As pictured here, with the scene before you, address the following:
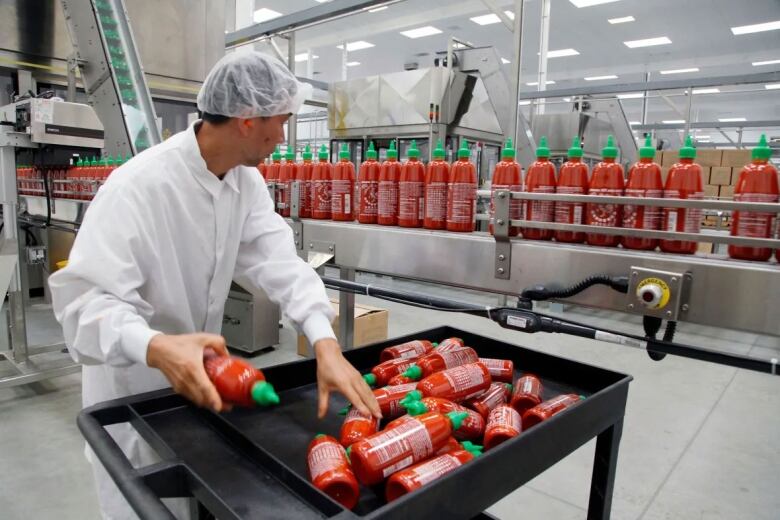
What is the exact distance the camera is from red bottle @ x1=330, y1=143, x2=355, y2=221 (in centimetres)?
182

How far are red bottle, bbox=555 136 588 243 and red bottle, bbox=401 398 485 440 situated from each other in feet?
1.74

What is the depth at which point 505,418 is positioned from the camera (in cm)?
→ 108

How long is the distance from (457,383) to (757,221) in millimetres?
726

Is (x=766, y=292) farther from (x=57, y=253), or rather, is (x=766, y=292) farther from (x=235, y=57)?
(x=57, y=253)

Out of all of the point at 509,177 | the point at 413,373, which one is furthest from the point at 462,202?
the point at 413,373

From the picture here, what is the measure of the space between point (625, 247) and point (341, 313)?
1.24 meters

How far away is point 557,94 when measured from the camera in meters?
6.19

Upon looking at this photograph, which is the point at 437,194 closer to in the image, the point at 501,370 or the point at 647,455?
the point at 501,370

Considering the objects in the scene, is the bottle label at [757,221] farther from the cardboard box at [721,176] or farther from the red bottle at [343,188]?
the cardboard box at [721,176]

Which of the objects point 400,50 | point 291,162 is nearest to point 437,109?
point 291,162

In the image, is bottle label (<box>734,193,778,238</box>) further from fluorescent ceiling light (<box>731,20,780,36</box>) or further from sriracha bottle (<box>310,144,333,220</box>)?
fluorescent ceiling light (<box>731,20,780,36</box>)

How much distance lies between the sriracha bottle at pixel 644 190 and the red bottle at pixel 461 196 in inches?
16.8

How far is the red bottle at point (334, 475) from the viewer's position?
0.84 meters

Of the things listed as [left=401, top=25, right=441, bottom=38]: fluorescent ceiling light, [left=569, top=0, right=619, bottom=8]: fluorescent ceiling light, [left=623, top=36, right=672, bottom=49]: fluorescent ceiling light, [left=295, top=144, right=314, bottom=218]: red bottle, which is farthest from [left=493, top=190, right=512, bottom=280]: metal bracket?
[left=623, top=36, right=672, bottom=49]: fluorescent ceiling light
